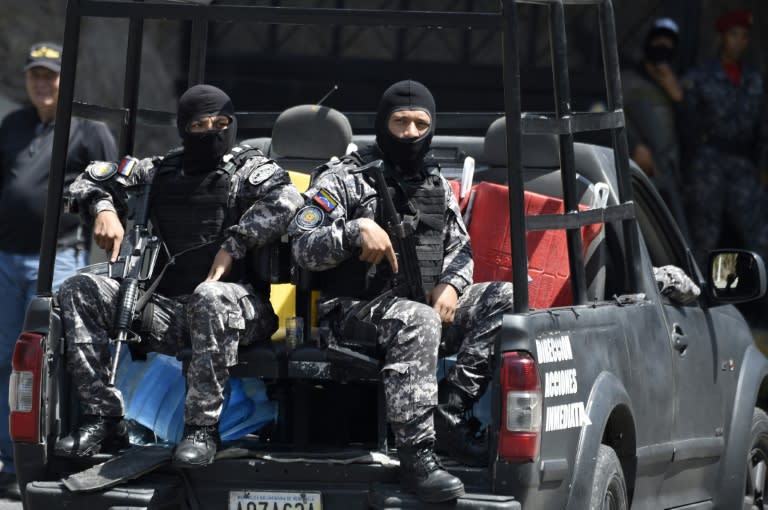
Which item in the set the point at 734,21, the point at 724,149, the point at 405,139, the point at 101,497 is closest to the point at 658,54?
the point at 734,21

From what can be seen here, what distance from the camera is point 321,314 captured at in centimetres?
594

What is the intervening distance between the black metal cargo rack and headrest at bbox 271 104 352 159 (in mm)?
1220

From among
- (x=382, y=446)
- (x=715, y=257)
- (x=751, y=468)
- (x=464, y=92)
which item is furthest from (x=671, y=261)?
(x=464, y=92)

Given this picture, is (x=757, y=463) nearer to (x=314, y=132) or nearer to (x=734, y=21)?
(x=314, y=132)

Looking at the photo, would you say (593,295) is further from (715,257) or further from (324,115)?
(324,115)

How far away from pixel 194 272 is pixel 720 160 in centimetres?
647

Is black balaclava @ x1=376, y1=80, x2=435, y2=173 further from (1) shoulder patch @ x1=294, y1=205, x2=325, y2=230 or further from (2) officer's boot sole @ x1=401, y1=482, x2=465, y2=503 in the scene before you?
(2) officer's boot sole @ x1=401, y1=482, x2=465, y2=503

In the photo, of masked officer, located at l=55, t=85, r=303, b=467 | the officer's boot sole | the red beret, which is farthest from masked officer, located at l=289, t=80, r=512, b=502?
the red beret

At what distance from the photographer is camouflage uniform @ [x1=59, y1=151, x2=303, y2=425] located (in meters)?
5.59

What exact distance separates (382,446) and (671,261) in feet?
6.96

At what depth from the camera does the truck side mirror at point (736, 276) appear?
22.5 ft

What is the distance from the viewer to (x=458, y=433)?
5.66m

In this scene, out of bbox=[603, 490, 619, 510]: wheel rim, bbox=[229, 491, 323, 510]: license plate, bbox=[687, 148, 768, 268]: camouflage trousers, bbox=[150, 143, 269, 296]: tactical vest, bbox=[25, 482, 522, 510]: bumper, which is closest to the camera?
bbox=[25, 482, 522, 510]: bumper

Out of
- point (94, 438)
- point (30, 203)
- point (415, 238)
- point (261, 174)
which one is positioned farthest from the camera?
point (30, 203)
